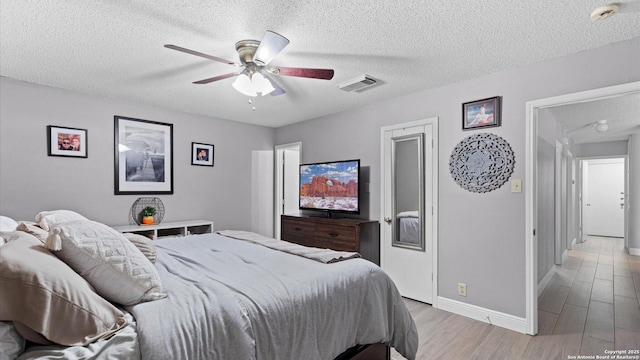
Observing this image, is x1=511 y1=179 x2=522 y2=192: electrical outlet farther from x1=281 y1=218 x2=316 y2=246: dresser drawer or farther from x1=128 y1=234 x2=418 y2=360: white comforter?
x1=281 y1=218 x2=316 y2=246: dresser drawer

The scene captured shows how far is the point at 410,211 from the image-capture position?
11.4 ft

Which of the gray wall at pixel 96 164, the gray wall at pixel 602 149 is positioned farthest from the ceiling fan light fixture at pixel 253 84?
the gray wall at pixel 602 149

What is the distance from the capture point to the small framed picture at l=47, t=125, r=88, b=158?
3.31m

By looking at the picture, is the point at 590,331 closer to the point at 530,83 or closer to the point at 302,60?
the point at 530,83

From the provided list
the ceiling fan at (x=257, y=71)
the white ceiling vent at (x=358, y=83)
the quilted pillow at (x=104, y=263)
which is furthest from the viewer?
the white ceiling vent at (x=358, y=83)

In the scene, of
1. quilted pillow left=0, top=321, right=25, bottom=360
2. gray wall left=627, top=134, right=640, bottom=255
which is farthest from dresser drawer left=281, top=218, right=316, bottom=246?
gray wall left=627, top=134, right=640, bottom=255

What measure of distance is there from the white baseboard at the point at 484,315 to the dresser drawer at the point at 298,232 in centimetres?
179

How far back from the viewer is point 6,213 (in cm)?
306

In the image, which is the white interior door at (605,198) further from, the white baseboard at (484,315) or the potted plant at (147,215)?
the potted plant at (147,215)

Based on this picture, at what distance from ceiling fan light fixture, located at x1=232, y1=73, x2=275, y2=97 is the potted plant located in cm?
253

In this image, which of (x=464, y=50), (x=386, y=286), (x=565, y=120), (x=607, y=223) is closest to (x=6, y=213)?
(x=386, y=286)

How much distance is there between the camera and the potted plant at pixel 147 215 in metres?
3.88

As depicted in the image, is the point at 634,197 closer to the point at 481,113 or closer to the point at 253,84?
the point at 481,113

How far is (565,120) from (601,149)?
3354 mm
